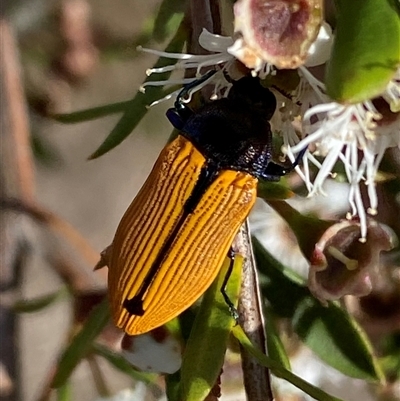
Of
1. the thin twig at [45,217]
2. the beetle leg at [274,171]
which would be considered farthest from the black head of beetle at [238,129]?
the thin twig at [45,217]

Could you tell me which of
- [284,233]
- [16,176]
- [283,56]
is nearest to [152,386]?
[284,233]

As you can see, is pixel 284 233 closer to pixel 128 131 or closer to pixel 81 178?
pixel 128 131

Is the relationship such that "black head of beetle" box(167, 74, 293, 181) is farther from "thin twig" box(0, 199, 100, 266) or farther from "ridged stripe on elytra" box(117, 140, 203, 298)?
"thin twig" box(0, 199, 100, 266)

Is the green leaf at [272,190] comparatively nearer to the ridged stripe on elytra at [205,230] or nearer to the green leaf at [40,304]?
the ridged stripe on elytra at [205,230]

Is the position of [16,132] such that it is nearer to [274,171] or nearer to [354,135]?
[274,171]

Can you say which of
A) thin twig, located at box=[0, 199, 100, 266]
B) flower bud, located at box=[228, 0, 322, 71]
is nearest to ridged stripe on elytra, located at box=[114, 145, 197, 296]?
flower bud, located at box=[228, 0, 322, 71]
